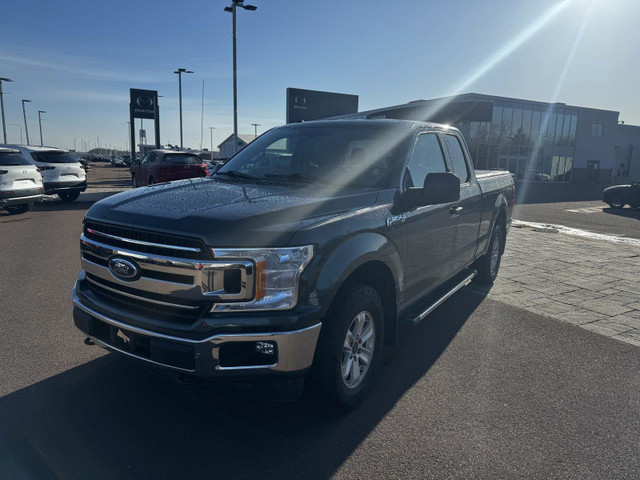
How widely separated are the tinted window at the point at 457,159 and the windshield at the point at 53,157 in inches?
532

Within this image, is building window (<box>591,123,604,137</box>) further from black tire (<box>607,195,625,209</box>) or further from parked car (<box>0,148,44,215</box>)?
parked car (<box>0,148,44,215</box>)

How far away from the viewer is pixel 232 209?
265cm

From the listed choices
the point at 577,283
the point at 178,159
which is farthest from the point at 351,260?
the point at 178,159

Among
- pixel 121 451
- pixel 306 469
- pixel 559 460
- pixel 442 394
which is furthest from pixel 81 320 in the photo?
pixel 559 460

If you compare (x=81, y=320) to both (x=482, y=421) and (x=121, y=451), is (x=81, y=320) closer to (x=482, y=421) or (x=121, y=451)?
(x=121, y=451)

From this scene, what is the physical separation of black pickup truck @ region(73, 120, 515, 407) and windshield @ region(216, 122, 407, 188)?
0.6 inches

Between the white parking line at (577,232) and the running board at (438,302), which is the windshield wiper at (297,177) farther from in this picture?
the white parking line at (577,232)

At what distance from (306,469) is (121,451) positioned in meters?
1.04

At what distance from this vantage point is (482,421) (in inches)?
118

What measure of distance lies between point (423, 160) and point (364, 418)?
2.19 metres

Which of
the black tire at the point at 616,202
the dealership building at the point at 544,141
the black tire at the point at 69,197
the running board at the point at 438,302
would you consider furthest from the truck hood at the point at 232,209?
the dealership building at the point at 544,141

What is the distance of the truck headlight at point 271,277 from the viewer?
2.40 m

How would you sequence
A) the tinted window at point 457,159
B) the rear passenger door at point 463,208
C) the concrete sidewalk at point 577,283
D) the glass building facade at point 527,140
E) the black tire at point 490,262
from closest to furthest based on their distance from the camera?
the rear passenger door at point 463,208
the tinted window at point 457,159
the concrete sidewalk at point 577,283
the black tire at point 490,262
the glass building facade at point 527,140

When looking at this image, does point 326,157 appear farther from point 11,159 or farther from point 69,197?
point 69,197
